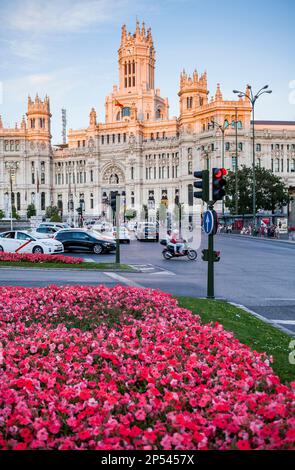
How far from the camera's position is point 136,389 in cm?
605

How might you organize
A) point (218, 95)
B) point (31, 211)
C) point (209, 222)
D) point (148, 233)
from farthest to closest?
point (31, 211) < point (218, 95) < point (148, 233) < point (209, 222)

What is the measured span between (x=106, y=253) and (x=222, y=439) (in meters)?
29.7

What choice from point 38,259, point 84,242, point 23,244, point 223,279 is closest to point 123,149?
point 84,242

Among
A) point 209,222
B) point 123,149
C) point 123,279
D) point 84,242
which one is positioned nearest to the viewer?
point 209,222

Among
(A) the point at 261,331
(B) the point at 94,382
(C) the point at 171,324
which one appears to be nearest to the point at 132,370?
(B) the point at 94,382

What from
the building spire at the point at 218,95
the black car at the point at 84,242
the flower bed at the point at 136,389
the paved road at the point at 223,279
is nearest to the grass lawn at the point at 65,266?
the paved road at the point at 223,279

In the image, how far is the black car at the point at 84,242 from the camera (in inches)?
1329

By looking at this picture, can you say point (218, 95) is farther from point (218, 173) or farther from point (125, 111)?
point (218, 173)

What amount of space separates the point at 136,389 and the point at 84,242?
1114 inches

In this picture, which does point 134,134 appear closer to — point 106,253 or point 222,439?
point 106,253

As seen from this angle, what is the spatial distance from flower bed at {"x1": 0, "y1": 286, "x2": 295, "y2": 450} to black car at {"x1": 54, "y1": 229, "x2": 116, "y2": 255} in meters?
23.9

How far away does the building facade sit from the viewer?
12431cm

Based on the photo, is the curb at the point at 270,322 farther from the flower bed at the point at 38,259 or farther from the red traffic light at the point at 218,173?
the flower bed at the point at 38,259

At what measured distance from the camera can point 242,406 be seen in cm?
524
